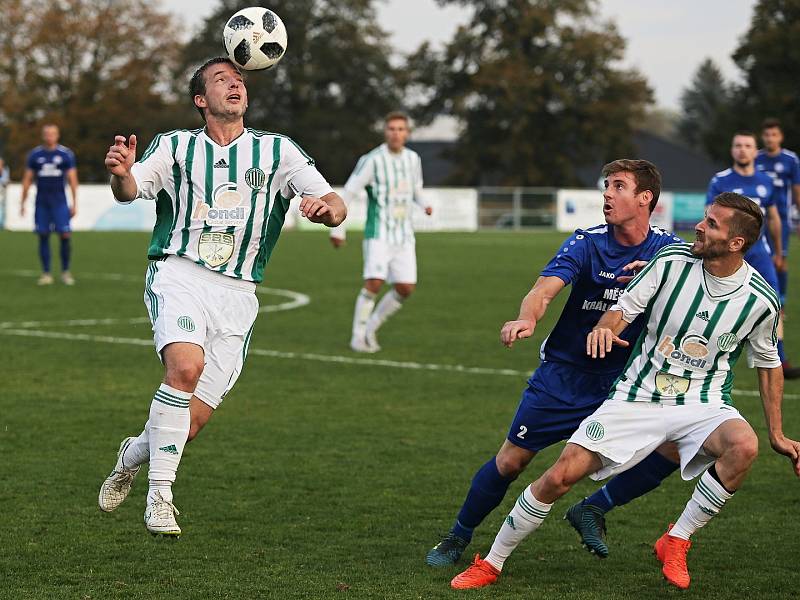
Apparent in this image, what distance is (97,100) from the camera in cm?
6850

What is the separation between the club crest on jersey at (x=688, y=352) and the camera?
17.6 ft

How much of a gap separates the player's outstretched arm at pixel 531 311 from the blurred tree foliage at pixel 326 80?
62.6 m

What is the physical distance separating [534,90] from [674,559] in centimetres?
6323

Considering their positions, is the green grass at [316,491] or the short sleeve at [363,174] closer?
the green grass at [316,491]

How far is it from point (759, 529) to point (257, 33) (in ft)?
11.2

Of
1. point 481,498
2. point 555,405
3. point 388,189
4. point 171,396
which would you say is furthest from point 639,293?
point 388,189

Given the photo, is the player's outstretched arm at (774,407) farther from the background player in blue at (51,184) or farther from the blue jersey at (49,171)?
the blue jersey at (49,171)

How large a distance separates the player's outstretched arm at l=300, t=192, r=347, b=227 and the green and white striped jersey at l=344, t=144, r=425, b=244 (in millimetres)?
6927

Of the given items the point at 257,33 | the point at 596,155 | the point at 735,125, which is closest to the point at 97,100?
the point at 596,155

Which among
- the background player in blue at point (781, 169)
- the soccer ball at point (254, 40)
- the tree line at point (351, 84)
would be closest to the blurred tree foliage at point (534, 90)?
the tree line at point (351, 84)

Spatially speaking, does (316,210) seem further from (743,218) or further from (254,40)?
(743,218)

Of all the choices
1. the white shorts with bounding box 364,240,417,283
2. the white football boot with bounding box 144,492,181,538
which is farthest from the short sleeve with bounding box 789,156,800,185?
the white football boot with bounding box 144,492,181,538

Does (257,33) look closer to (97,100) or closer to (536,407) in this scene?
(536,407)

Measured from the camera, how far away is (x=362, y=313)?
513 inches
